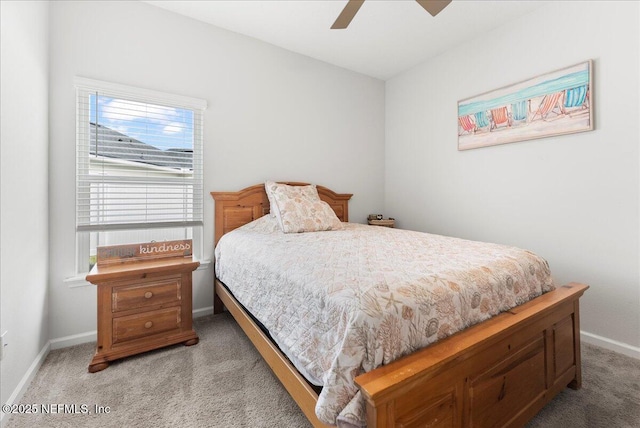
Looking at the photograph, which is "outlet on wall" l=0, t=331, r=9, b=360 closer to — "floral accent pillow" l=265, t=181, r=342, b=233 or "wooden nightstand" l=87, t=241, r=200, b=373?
"wooden nightstand" l=87, t=241, r=200, b=373

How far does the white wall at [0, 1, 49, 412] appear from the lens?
136 centimetres

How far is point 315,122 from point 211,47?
4.02ft

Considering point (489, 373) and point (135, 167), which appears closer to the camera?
point (489, 373)

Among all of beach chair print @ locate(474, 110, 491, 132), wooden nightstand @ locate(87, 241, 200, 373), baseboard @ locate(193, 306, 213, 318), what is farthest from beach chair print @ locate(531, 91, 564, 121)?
baseboard @ locate(193, 306, 213, 318)

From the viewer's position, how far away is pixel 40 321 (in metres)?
1.81

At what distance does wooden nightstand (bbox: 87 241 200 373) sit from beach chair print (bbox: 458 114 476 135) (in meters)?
2.77

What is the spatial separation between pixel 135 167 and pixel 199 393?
5.72ft

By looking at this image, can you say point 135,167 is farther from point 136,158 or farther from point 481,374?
point 481,374

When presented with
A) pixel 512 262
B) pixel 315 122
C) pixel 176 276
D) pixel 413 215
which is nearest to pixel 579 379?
pixel 512 262

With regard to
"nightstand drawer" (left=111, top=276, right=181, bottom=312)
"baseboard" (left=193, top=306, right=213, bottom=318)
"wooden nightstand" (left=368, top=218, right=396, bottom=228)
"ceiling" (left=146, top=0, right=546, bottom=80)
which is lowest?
"baseboard" (left=193, top=306, right=213, bottom=318)

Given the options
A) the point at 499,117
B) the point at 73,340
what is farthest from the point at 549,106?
the point at 73,340

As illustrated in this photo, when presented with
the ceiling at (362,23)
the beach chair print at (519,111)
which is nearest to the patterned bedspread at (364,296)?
the beach chair print at (519,111)

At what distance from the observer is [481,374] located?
3.58 feet

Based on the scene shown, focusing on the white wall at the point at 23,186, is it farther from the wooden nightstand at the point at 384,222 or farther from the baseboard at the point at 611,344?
the baseboard at the point at 611,344
